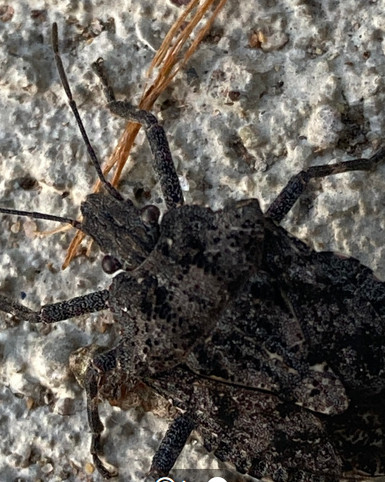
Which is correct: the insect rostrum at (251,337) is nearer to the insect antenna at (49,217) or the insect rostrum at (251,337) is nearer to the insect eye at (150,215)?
the insect eye at (150,215)

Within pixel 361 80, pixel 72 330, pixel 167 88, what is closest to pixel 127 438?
pixel 72 330

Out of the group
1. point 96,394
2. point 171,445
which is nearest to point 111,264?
point 96,394

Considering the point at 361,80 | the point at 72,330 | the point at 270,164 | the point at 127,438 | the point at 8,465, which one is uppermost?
the point at 361,80

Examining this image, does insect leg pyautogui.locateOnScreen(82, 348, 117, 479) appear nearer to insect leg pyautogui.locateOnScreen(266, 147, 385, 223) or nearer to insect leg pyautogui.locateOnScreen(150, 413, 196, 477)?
insect leg pyautogui.locateOnScreen(150, 413, 196, 477)

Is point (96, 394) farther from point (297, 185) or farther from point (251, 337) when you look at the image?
point (297, 185)

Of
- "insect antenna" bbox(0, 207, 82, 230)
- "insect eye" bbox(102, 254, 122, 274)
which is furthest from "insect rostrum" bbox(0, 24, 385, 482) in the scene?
"insect antenna" bbox(0, 207, 82, 230)

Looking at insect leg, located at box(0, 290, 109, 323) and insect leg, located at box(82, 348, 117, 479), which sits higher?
insect leg, located at box(0, 290, 109, 323)

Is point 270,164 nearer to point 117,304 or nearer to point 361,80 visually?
point 361,80
